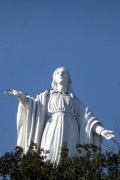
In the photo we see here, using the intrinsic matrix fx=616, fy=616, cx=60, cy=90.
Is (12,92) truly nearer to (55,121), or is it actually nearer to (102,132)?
(55,121)

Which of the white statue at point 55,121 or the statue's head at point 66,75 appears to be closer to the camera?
the white statue at point 55,121

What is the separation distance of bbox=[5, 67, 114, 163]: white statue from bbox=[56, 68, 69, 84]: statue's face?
0.12 feet

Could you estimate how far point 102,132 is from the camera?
712 inches

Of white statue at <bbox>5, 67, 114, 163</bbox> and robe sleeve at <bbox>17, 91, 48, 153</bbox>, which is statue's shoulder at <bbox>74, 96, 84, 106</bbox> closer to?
white statue at <bbox>5, 67, 114, 163</bbox>

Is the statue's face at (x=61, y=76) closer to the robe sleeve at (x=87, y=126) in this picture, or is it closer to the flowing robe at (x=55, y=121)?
the flowing robe at (x=55, y=121)

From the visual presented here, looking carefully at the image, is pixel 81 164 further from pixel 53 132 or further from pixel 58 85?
pixel 58 85

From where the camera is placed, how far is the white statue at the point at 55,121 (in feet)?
59.4

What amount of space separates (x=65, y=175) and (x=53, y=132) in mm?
4127

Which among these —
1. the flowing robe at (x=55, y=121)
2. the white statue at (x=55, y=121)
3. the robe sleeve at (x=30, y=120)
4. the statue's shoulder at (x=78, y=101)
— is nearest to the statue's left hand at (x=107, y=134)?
the white statue at (x=55, y=121)

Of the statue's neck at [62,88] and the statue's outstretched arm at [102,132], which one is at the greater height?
the statue's neck at [62,88]

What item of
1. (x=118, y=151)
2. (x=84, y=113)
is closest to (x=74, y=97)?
(x=84, y=113)

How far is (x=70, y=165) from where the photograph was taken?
14.1 m

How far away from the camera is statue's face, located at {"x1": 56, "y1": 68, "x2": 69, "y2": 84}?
19.4 metres

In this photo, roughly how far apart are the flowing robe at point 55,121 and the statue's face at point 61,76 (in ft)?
1.64
